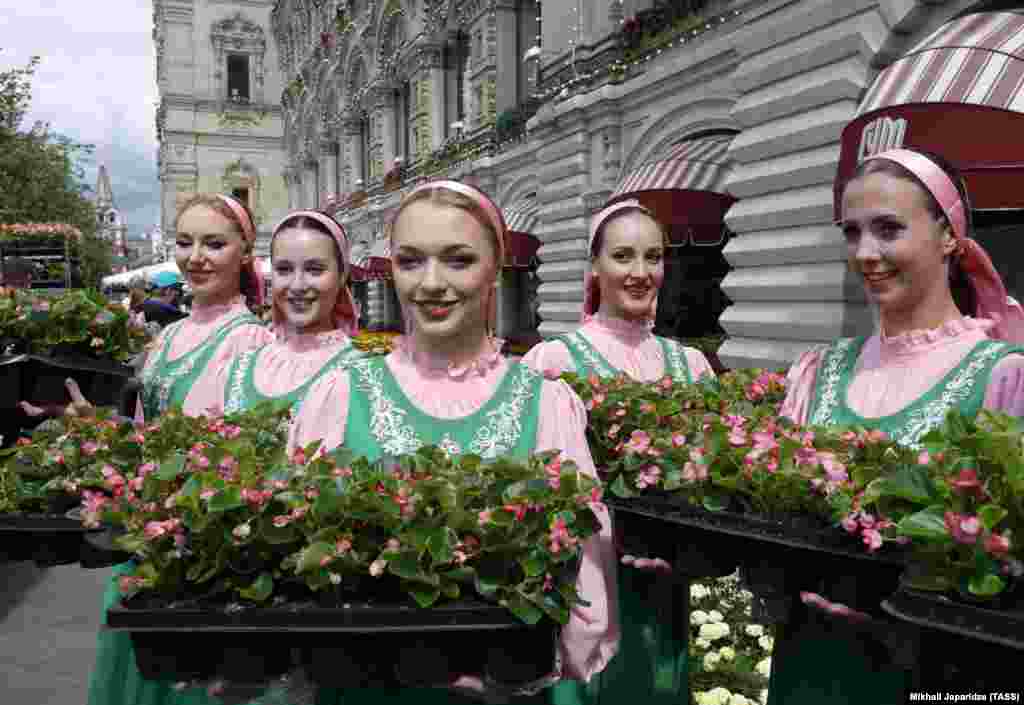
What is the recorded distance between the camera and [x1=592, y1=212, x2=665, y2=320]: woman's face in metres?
4.21

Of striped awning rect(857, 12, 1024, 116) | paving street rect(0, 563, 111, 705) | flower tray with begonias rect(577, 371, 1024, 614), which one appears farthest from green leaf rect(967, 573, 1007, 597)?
striped awning rect(857, 12, 1024, 116)

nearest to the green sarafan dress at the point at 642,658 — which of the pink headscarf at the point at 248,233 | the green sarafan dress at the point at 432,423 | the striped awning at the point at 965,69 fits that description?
the green sarafan dress at the point at 432,423

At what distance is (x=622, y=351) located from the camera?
4.25 meters

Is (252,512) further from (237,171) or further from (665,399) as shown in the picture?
(237,171)

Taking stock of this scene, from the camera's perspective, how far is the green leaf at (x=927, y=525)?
4.94 feet

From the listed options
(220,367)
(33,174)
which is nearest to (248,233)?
→ (220,367)

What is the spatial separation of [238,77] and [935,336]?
178 ft

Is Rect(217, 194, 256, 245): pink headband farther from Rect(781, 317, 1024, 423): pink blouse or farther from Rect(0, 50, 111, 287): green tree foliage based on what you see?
Rect(0, 50, 111, 287): green tree foliage

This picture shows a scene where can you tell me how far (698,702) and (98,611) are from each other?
4.05 meters

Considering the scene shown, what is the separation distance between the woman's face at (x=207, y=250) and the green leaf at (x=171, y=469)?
95.0 inches

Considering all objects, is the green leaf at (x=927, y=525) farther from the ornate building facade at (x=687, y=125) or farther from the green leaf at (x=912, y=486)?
the ornate building facade at (x=687, y=125)

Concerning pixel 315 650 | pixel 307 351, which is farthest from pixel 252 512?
pixel 307 351

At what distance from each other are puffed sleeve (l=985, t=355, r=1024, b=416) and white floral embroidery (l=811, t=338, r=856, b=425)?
1.41 ft

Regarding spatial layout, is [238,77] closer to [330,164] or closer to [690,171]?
[330,164]
